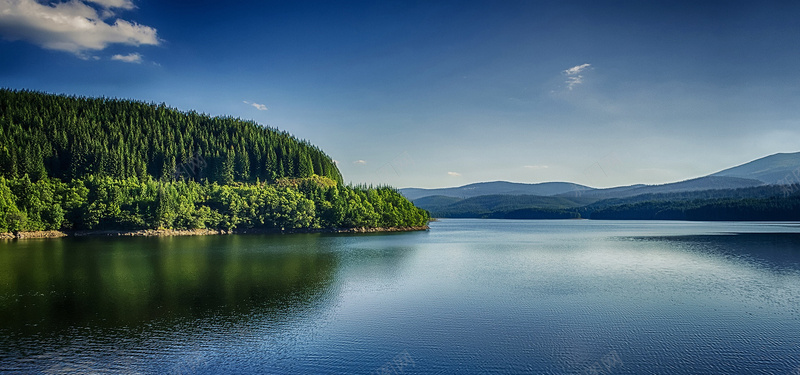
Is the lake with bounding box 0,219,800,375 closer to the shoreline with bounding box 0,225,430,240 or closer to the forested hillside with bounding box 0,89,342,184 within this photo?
the shoreline with bounding box 0,225,430,240

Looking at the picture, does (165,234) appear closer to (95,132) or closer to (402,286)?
(95,132)

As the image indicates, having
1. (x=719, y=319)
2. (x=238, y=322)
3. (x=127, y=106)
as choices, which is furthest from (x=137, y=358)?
(x=127, y=106)

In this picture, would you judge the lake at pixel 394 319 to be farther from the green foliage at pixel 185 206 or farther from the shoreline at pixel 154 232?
the green foliage at pixel 185 206

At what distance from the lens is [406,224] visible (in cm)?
11338

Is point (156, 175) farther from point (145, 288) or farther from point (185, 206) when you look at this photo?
point (145, 288)

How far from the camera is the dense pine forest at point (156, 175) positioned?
80438 millimetres

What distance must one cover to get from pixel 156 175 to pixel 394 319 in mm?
114320

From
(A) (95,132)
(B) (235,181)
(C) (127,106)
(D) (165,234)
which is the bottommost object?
(D) (165,234)

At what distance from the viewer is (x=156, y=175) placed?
116312 mm

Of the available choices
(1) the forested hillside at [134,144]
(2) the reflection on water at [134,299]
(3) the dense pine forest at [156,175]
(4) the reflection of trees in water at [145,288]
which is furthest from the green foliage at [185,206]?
(2) the reflection on water at [134,299]

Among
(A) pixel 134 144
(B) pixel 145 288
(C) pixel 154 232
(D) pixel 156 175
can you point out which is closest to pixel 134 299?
(B) pixel 145 288

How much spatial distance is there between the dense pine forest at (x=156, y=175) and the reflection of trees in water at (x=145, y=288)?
41.2 m

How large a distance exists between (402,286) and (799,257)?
38.8 m

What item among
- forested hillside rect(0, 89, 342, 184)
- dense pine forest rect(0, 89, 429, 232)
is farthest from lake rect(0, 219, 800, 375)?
forested hillside rect(0, 89, 342, 184)
